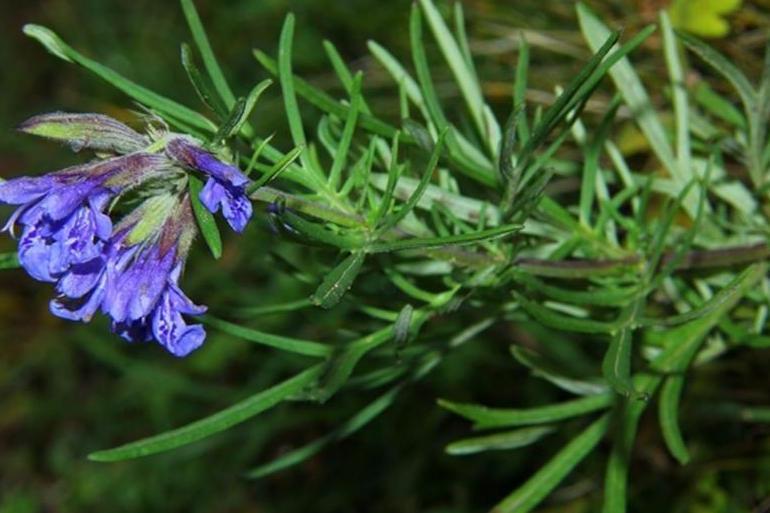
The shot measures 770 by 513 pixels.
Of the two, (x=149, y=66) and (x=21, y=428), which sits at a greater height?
(x=149, y=66)

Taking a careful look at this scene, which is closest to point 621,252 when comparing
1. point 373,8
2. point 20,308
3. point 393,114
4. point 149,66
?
point 393,114

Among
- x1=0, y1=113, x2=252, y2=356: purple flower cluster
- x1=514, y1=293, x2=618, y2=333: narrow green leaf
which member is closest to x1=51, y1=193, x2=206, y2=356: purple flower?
x1=0, y1=113, x2=252, y2=356: purple flower cluster

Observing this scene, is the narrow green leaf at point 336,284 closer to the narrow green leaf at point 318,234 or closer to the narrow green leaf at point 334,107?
the narrow green leaf at point 318,234

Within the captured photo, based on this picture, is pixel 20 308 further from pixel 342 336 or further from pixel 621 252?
pixel 621 252

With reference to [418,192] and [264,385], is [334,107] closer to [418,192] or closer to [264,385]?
[418,192]

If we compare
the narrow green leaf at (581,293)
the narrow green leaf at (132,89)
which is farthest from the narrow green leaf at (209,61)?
the narrow green leaf at (581,293)

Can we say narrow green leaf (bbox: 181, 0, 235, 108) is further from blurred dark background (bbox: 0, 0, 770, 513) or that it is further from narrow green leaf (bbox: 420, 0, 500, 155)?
blurred dark background (bbox: 0, 0, 770, 513)
